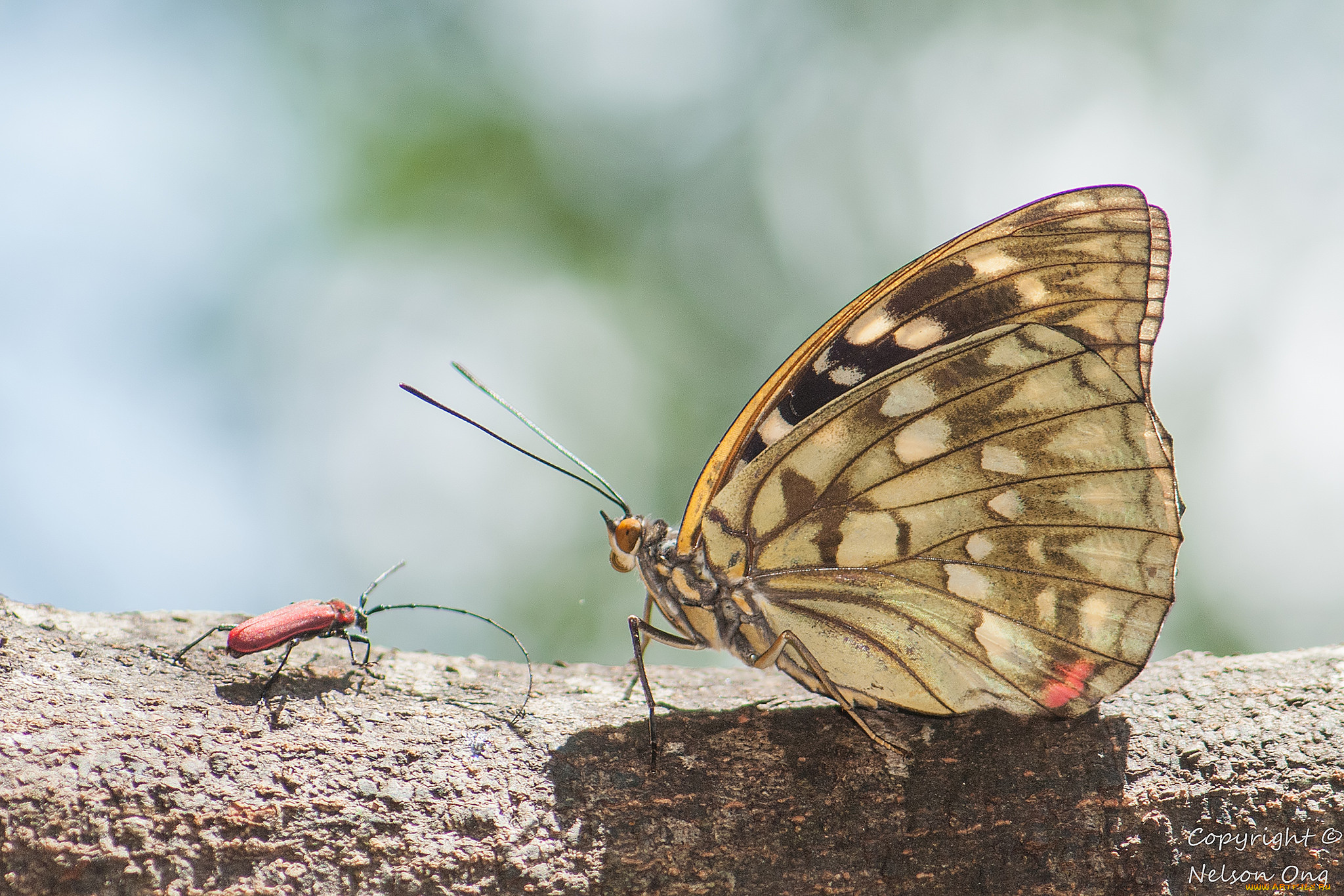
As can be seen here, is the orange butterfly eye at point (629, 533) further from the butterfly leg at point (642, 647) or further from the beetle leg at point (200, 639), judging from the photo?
the beetle leg at point (200, 639)

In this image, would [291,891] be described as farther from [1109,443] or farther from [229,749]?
[1109,443]

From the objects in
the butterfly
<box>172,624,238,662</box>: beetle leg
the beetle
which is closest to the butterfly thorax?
the butterfly

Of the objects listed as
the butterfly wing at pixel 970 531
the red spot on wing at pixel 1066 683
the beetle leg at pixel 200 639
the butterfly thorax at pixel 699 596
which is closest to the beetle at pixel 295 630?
the beetle leg at pixel 200 639

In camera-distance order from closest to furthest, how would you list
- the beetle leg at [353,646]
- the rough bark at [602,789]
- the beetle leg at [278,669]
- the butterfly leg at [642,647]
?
the rough bark at [602,789], the beetle leg at [278,669], the butterfly leg at [642,647], the beetle leg at [353,646]

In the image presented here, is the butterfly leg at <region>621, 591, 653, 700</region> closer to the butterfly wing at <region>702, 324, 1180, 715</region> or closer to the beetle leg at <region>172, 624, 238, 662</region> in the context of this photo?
the butterfly wing at <region>702, 324, 1180, 715</region>

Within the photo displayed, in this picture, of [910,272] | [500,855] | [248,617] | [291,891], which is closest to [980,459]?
[910,272]

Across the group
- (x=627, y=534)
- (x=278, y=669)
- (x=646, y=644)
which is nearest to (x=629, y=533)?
(x=627, y=534)
